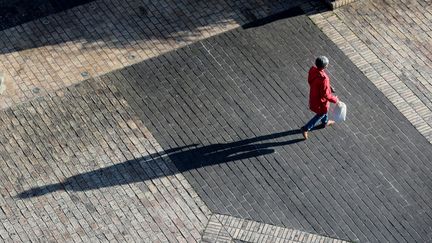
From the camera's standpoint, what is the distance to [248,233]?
42.9 feet

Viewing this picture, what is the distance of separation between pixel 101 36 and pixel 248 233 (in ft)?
16.9

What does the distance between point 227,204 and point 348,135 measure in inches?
97.9

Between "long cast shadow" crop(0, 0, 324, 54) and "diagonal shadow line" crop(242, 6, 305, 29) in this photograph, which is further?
"diagonal shadow line" crop(242, 6, 305, 29)

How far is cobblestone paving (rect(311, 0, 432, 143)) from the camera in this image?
584 inches

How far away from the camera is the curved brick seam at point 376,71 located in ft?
47.9

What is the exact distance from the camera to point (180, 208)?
13.4m

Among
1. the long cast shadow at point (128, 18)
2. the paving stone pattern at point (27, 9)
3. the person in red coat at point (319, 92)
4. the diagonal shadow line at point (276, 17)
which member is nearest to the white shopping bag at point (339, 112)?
the person in red coat at point (319, 92)

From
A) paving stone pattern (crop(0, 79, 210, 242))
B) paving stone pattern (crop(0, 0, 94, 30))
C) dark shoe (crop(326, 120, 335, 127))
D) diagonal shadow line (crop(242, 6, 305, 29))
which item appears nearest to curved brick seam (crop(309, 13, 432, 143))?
diagonal shadow line (crop(242, 6, 305, 29))

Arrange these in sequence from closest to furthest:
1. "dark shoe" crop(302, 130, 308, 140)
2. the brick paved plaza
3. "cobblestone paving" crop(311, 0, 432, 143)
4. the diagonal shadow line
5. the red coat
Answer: the brick paved plaza < the red coat < "dark shoe" crop(302, 130, 308, 140) < "cobblestone paving" crop(311, 0, 432, 143) < the diagonal shadow line

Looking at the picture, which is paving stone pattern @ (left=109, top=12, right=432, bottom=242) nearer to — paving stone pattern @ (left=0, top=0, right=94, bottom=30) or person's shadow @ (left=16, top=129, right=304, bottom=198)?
person's shadow @ (left=16, top=129, right=304, bottom=198)

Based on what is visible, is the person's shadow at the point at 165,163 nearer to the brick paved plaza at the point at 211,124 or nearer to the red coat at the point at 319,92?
the brick paved plaza at the point at 211,124

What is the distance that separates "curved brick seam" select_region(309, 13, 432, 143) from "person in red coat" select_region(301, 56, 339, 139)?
4.80 ft

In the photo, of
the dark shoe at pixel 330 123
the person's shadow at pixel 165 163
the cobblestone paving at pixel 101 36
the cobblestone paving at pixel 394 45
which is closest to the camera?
the person's shadow at pixel 165 163

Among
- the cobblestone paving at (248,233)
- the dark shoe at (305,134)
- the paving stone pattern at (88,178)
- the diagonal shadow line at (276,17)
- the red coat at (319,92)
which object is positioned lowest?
the cobblestone paving at (248,233)
